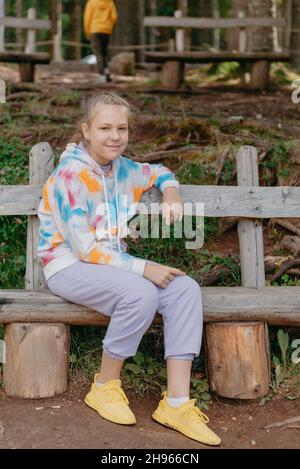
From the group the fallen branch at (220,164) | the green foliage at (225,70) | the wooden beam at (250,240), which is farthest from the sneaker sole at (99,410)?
the green foliage at (225,70)

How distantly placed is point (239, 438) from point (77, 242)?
126 cm

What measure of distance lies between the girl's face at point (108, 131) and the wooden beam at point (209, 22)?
23.2 ft

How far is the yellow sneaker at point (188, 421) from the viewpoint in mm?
3715

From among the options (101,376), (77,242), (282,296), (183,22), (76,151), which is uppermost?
(183,22)

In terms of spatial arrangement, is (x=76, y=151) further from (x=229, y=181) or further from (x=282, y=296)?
(x=229, y=181)

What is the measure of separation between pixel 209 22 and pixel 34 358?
806cm

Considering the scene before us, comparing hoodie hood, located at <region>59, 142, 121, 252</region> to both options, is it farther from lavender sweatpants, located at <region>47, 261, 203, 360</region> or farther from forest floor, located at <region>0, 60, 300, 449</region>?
forest floor, located at <region>0, 60, 300, 449</region>

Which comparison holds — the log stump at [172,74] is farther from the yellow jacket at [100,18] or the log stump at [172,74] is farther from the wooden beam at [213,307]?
the wooden beam at [213,307]

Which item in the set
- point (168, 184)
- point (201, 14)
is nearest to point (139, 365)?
point (168, 184)

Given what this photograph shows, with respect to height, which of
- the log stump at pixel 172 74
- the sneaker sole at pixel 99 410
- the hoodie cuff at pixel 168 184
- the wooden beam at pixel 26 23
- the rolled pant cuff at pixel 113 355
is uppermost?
the wooden beam at pixel 26 23

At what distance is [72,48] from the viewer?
23.1 m

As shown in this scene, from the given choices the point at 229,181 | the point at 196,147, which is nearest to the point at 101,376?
the point at 229,181

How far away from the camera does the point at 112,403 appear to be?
12.8 ft

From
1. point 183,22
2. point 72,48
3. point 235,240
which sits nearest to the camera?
point 235,240
